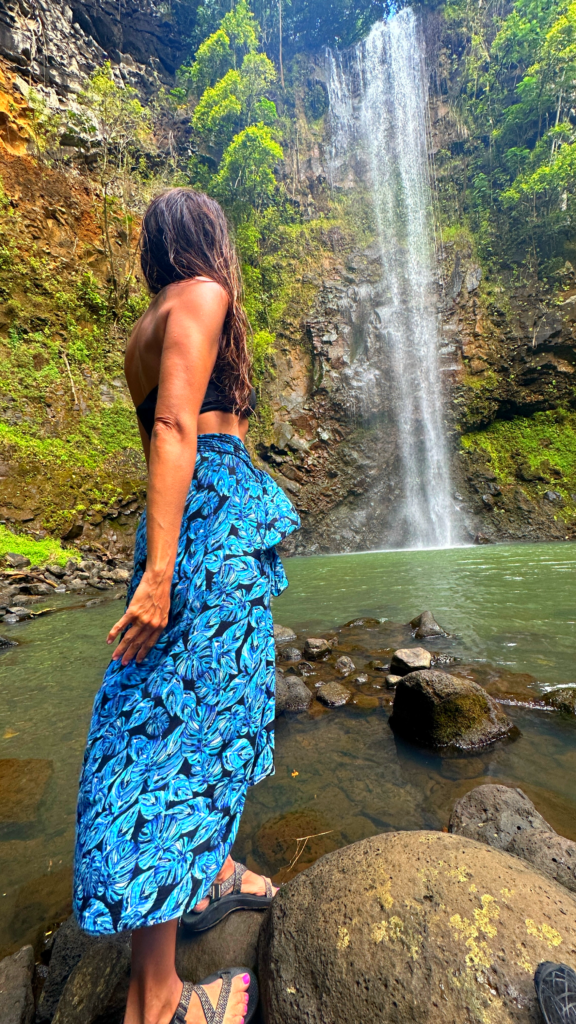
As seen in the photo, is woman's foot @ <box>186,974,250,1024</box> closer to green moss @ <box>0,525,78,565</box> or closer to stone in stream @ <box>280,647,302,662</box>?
stone in stream @ <box>280,647,302,662</box>

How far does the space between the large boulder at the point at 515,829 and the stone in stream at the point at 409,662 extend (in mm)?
1891

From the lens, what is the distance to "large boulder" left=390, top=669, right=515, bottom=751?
274 cm

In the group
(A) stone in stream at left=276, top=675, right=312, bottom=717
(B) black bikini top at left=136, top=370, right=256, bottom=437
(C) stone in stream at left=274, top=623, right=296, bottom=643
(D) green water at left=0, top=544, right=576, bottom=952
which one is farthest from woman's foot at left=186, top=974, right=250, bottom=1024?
(C) stone in stream at left=274, top=623, right=296, bottom=643

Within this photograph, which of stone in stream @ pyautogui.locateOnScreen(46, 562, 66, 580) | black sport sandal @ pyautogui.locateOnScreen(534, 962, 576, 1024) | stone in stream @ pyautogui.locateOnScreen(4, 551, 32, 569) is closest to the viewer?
black sport sandal @ pyautogui.locateOnScreen(534, 962, 576, 1024)

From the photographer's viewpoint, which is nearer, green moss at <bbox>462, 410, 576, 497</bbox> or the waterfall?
green moss at <bbox>462, 410, 576, 497</bbox>

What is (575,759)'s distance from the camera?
248 centimetres

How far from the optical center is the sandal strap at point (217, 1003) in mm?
1096

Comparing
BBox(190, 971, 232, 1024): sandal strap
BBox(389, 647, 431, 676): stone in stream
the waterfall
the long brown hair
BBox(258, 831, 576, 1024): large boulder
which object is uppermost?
the waterfall

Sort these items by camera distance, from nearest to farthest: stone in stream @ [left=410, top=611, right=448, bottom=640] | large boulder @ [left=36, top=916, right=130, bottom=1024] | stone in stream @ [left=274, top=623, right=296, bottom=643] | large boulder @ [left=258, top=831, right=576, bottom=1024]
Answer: large boulder @ [left=258, top=831, right=576, bottom=1024], large boulder @ [left=36, top=916, right=130, bottom=1024], stone in stream @ [left=410, top=611, right=448, bottom=640], stone in stream @ [left=274, top=623, right=296, bottom=643]

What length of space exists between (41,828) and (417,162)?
97.9 ft

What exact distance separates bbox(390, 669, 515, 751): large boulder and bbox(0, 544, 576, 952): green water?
0.10m

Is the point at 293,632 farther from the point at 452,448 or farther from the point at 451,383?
the point at 451,383

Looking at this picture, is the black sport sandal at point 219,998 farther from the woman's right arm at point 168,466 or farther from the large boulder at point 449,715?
the large boulder at point 449,715

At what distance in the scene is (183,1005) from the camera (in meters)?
1.09
